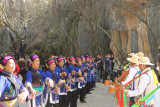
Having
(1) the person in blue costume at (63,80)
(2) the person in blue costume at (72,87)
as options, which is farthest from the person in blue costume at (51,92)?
(2) the person in blue costume at (72,87)

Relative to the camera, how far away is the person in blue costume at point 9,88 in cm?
297

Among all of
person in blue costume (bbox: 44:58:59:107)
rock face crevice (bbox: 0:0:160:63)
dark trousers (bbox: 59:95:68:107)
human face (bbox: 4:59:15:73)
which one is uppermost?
rock face crevice (bbox: 0:0:160:63)

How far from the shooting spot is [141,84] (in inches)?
139

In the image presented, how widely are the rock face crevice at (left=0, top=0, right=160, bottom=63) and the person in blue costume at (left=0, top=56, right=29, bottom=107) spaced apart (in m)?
6.65

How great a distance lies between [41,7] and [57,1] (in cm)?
447

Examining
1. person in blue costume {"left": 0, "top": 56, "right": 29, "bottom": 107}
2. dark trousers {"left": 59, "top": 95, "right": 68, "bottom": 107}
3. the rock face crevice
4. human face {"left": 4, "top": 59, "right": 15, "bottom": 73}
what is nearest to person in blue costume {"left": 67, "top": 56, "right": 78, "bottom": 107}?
dark trousers {"left": 59, "top": 95, "right": 68, "bottom": 107}

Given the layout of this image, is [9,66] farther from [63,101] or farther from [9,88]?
[63,101]

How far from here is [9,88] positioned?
3018 millimetres

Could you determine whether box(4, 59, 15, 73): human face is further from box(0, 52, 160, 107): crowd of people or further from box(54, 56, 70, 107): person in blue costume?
box(54, 56, 70, 107): person in blue costume

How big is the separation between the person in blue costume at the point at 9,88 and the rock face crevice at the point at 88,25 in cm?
665

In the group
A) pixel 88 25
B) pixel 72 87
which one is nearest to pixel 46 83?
pixel 72 87

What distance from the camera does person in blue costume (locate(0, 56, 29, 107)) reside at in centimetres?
297

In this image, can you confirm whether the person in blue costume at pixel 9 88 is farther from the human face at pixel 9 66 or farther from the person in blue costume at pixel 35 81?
the person in blue costume at pixel 35 81

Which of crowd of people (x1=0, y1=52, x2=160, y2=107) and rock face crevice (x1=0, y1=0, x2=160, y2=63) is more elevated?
rock face crevice (x1=0, y1=0, x2=160, y2=63)
